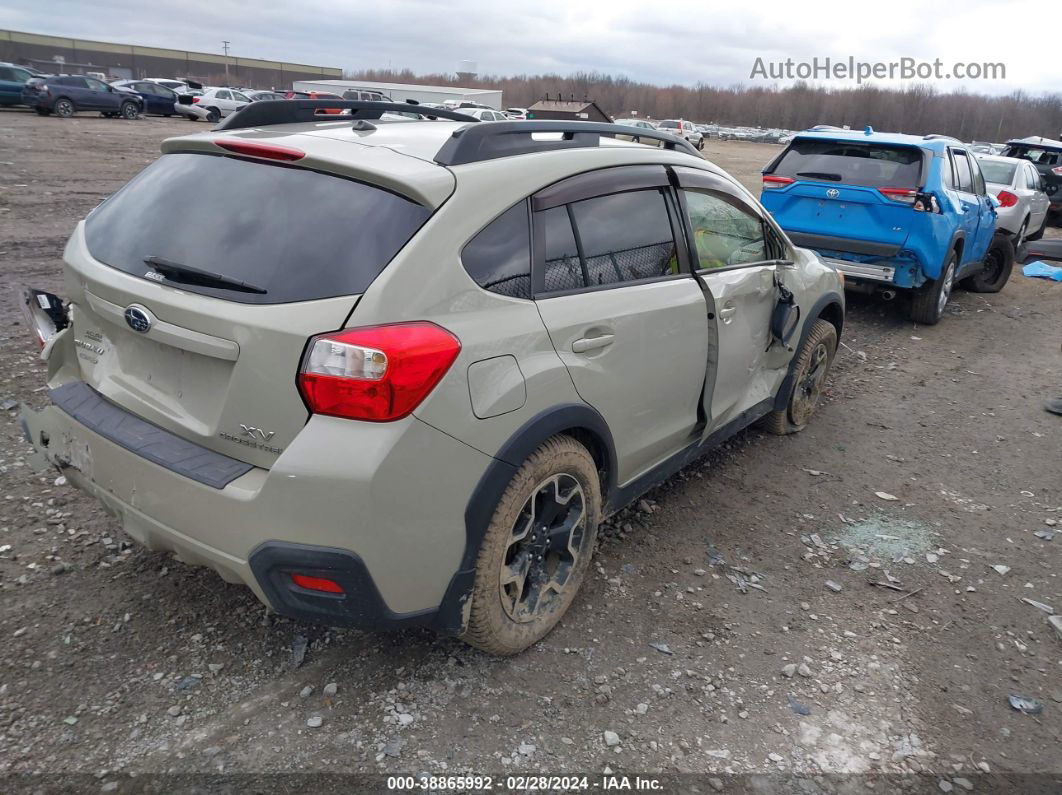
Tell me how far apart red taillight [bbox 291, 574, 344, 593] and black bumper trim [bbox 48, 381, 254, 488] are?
0.35 meters

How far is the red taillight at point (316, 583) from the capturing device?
2.21m

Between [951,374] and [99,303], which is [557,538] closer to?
[99,303]

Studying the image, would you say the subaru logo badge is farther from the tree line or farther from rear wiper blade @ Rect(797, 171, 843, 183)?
the tree line

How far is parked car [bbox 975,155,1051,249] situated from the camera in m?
12.0

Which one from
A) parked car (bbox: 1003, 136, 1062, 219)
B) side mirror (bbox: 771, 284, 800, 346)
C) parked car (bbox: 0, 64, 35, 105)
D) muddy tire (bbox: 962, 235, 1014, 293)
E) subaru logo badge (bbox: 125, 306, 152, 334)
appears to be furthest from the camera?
parked car (bbox: 0, 64, 35, 105)

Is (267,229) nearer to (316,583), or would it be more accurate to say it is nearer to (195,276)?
(195,276)

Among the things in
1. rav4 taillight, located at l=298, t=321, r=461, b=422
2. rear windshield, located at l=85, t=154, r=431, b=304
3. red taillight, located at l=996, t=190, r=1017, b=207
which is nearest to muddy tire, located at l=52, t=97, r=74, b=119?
red taillight, located at l=996, t=190, r=1017, b=207

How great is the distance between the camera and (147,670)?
2.69 m

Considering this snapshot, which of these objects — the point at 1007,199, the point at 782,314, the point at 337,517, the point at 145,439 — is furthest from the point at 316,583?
the point at 1007,199

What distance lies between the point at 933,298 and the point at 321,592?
7.68 metres

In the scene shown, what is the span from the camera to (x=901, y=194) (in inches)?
286

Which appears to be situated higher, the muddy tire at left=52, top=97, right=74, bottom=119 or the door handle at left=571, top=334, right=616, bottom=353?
the door handle at left=571, top=334, right=616, bottom=353

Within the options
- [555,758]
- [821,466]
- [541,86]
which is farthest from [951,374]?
[541,86]

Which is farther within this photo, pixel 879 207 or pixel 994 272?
pixel 994 272
